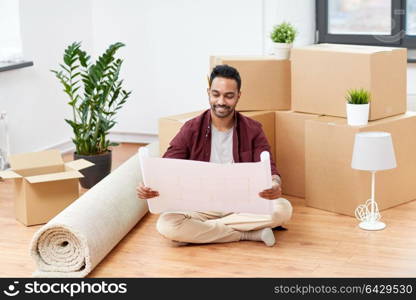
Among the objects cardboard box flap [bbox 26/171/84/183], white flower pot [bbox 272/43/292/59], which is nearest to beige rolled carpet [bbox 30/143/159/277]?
cardboard box flap [bbox 26/171/84/183]

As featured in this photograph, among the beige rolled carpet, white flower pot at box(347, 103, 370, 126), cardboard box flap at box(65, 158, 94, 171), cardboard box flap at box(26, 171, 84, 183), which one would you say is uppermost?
white flower pot at box(347, 103, 370, 126)

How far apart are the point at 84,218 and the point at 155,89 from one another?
251cm

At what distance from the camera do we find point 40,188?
4051 millimetres

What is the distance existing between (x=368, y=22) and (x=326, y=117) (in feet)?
5.29

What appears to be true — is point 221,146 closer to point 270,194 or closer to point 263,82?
point 270,194

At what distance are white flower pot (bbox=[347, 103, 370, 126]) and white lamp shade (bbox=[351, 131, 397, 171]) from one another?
6.9 inches

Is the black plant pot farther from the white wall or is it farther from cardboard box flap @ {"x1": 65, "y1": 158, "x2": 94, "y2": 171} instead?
the white wall

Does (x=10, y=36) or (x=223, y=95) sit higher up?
(x=10, y=36)

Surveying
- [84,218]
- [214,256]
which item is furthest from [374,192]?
[84,218]

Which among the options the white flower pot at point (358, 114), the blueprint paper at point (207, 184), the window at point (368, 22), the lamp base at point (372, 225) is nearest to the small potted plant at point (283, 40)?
the white flower pot at point (358, 114)

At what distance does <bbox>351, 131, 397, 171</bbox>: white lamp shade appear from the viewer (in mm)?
3807

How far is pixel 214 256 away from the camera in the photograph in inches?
139

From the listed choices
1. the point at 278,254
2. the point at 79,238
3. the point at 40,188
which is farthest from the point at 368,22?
the point at 79,238

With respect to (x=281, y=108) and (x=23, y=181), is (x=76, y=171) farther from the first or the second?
(x=281, y=108)
